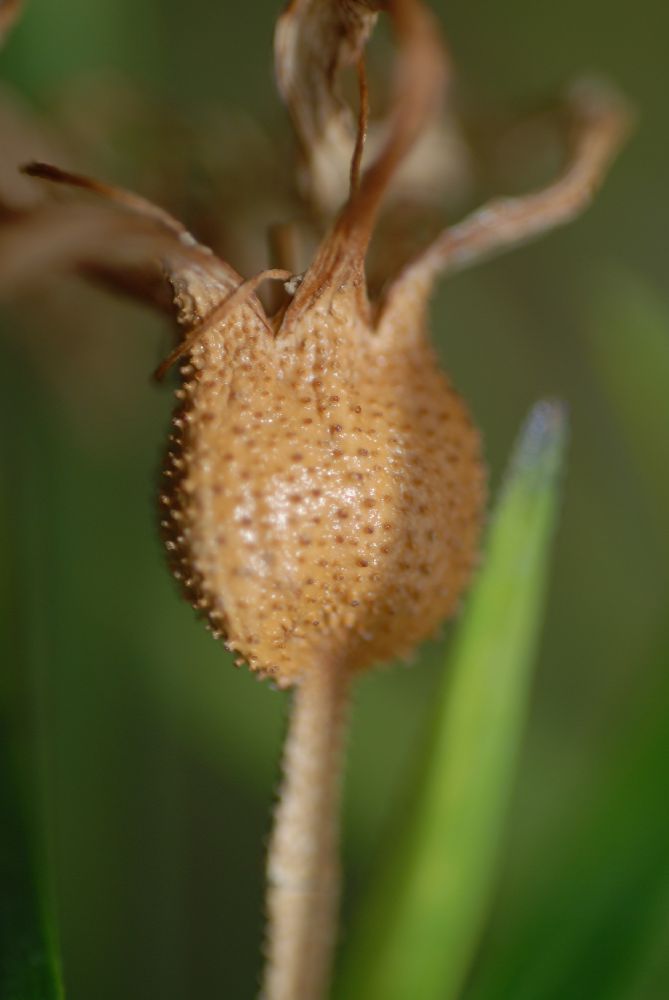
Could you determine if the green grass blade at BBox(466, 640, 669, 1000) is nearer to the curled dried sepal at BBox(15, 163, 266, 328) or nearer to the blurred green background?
the blurred green background

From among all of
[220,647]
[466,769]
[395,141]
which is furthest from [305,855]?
[220,647]

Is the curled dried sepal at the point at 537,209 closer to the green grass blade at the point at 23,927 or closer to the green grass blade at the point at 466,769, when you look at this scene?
the green grass blade at the point at 466,769

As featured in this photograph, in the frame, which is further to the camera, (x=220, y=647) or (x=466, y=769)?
(x=220, y=647)

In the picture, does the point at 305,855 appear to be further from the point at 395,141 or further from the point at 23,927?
the point at 395,141

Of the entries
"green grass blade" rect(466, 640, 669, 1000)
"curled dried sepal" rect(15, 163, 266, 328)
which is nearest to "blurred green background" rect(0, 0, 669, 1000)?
"green grass blade" rect(466, 640, 669, 1000)

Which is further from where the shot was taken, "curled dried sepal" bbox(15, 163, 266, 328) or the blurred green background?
the blurred green background

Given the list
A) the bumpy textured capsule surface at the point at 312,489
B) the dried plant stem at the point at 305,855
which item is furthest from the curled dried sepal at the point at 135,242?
the dried plant stem at the point at 305,855

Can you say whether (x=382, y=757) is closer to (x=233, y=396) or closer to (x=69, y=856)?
(x=69, y=856)
